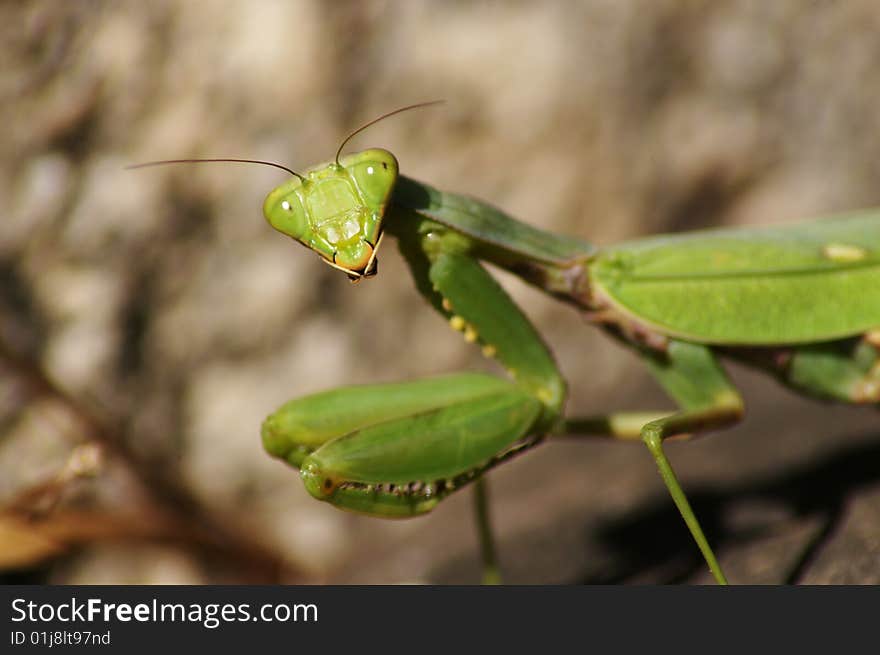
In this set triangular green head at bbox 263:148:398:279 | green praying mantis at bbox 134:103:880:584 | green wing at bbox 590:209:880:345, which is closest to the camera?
triangular green head at bbox 263:148:398:279

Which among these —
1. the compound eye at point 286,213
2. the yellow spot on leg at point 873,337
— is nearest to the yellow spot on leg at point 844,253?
the yellow spot on leg at point 873,337

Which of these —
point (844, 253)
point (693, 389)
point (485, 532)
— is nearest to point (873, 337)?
point (844, 253)

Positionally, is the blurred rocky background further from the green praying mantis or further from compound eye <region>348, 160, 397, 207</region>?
compound eye <region>348, 160, 397, 207</region>

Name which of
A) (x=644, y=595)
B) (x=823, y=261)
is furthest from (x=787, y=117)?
(x=644, y=595)

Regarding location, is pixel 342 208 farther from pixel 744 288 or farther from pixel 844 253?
pixel 844 253

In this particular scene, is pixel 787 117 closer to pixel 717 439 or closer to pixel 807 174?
pixel 807 174

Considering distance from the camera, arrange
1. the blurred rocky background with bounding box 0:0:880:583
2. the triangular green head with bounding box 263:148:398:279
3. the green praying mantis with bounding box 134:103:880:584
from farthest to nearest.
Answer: the blurred rocky background with bounding box 0:0:880:583 < the green praying mantis with bounding box 134:103:880:584 < the triangular green head with bounding box 263:148:398:279

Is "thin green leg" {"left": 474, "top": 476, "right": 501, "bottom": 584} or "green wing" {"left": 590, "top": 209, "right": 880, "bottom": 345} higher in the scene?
"green wing" {"left": 590, "top": 209, "right": 880, "bottom": 345}

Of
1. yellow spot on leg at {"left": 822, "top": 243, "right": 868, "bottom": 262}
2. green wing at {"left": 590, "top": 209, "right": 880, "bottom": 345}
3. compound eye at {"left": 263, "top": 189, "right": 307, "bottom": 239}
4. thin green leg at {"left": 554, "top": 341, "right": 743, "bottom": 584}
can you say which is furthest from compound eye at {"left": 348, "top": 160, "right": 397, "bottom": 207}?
yellow spot on leg at {"left": 822, "top": 243, "right": 868, "bottom": 262}
